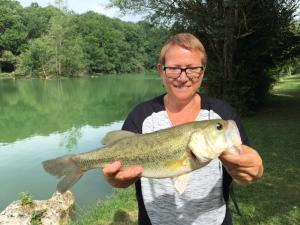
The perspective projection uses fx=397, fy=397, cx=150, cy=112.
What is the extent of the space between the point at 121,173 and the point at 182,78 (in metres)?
0.86

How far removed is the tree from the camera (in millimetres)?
17953

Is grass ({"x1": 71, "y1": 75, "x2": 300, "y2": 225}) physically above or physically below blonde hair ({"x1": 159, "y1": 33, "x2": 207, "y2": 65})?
below

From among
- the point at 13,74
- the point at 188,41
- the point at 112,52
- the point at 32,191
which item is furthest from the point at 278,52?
the point at 112,52

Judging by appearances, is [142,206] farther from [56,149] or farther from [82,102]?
[82,102]

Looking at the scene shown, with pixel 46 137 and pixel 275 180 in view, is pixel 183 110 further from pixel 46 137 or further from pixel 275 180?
pixel 46 137

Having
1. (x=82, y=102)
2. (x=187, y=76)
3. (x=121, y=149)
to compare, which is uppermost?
(x=187, y=76)

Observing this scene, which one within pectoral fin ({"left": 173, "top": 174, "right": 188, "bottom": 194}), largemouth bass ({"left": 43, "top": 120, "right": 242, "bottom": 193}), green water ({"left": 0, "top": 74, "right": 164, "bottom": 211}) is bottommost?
green water ({"left": 0, "top": 74, "right": 164, "bottom": 211})

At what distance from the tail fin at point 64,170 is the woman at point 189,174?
279 mm

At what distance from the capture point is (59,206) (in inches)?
345

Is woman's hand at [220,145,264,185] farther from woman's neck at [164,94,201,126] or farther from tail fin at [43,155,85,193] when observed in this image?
tail fin at [43,155,85,193]

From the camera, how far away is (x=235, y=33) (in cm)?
1836

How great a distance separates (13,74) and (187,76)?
3423 inches

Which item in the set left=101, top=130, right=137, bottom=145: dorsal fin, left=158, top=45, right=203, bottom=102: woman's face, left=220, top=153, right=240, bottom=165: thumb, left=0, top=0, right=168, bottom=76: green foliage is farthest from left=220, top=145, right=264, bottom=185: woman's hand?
left=0, top=0, right=168, bottom=76: green foliage

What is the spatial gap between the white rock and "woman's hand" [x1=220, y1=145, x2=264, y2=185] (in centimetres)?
614
